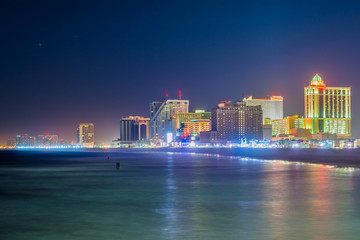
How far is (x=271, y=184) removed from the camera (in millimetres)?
40406

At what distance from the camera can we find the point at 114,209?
86.0 ft

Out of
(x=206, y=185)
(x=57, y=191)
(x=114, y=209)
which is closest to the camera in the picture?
(x=114, y=209)

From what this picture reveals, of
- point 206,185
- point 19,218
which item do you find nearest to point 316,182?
point 206,185

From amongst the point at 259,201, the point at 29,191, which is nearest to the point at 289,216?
the point at 259,201

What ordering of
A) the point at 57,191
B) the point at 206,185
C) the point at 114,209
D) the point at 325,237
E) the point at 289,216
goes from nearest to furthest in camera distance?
1. the point at 325,237
2. the point at 289,216
3. the point at 114,209
4. the point at 57,191
5. the point at 206,185

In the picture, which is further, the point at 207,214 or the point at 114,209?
the point at 114,209

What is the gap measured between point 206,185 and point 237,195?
7.88 metres

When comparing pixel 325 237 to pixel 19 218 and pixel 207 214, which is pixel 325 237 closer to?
pixel 207 214

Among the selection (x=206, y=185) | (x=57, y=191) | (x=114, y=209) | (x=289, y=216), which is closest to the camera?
(x=289, y=216)

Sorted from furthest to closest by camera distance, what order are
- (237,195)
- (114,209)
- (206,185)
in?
(206,185) < (237,195) < (114,209)

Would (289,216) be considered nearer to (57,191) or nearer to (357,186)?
(357,186)

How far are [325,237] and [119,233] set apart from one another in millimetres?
8044

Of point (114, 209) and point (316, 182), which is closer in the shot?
point (114, 209)

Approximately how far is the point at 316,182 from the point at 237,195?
1206 centimetres
